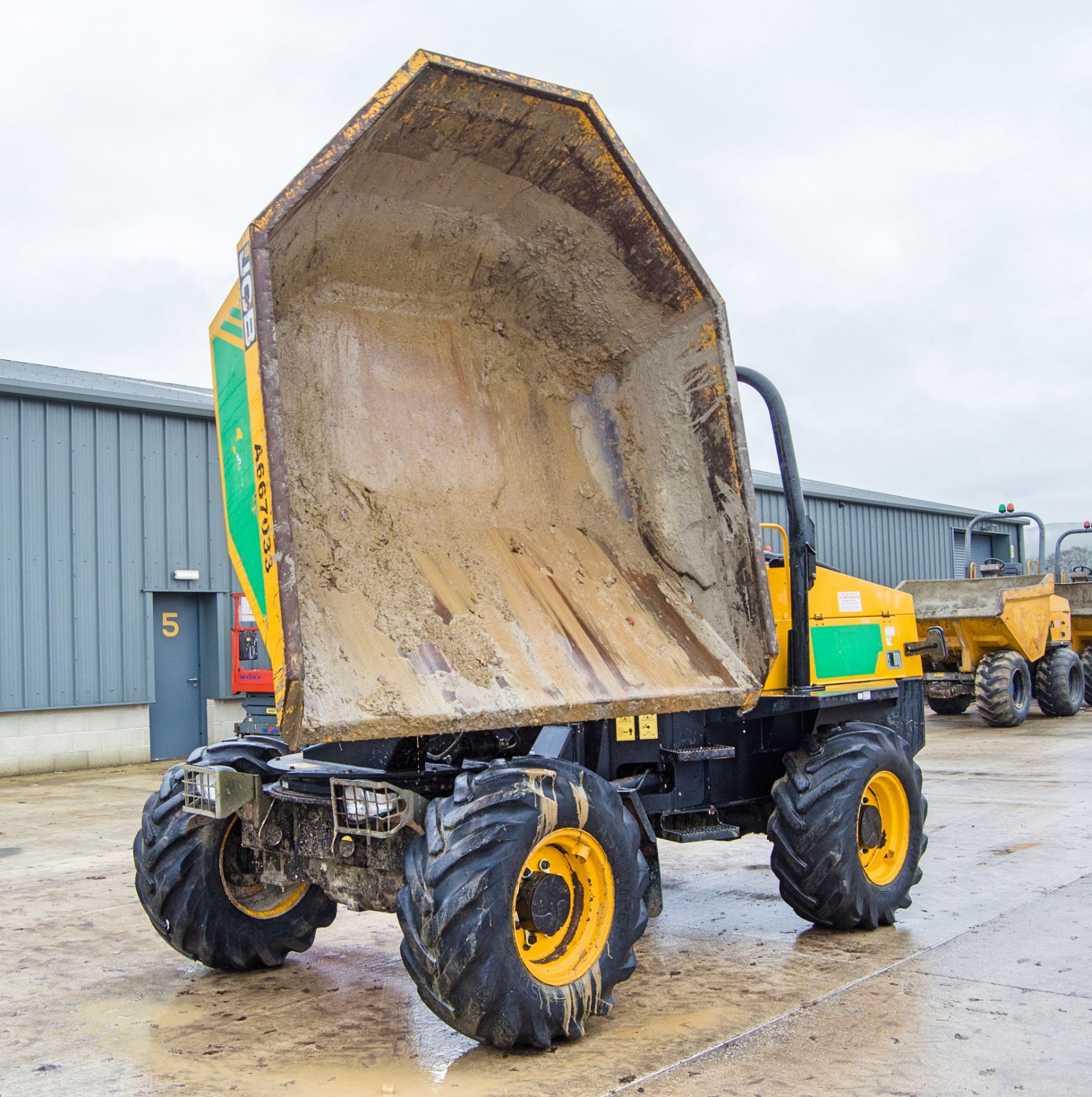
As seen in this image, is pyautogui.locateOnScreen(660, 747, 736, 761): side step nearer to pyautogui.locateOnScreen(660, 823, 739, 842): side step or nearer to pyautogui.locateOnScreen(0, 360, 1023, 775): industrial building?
pyautogui.locateOnScreen(660, 823, 739, 842): side step

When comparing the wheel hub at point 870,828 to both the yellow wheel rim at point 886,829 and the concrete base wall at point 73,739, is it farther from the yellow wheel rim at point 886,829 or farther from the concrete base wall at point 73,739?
the concrete base wall at point 73,739

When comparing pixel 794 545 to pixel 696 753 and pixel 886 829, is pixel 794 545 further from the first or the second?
pixel 886 829

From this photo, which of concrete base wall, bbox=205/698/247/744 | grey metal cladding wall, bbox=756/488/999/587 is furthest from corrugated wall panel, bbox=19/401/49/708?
grey metal cladding wall, bbox=756/488/999/587

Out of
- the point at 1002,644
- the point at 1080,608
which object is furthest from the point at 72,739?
the point at 1080,608

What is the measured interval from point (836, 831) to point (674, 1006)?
1251 mm

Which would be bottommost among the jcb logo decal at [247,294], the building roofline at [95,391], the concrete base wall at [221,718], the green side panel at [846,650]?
the concrete base wall at [221,718]

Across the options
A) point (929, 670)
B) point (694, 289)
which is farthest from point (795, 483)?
point (929, 670)

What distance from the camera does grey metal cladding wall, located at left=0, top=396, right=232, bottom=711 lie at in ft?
46.1

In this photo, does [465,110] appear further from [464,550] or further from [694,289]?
[464,550]

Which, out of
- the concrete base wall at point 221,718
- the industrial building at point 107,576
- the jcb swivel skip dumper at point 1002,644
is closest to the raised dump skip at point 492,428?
the industrial building at point 107,576

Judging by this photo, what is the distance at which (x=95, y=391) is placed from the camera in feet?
48.2

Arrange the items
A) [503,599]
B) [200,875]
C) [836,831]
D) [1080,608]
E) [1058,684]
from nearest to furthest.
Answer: [503,599]
[200,875]
[836,831]
[1058,684]
[1080,608]

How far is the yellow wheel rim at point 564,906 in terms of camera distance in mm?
4215

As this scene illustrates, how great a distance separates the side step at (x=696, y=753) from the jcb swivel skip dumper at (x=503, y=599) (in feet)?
0.07
